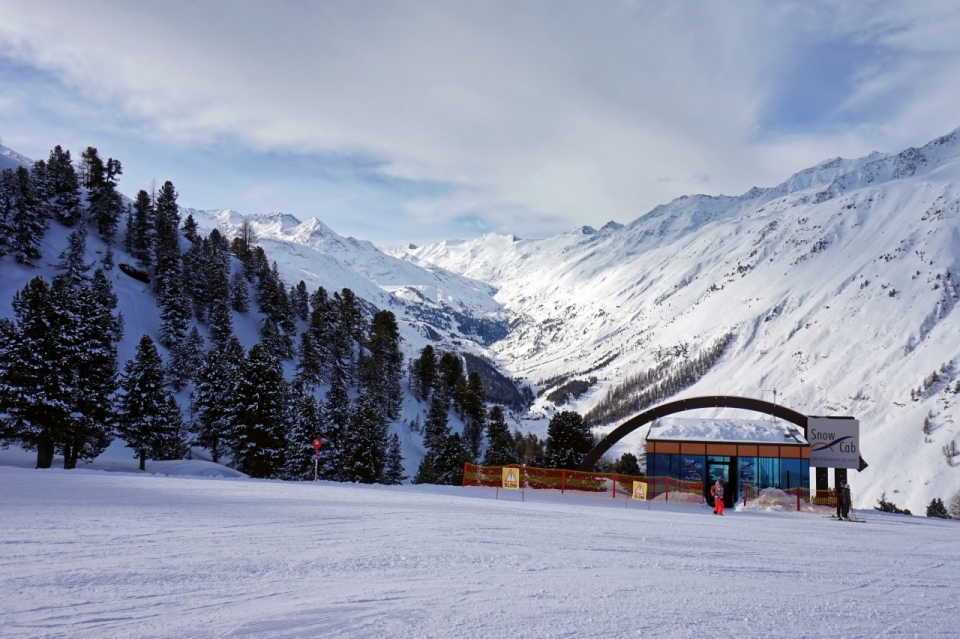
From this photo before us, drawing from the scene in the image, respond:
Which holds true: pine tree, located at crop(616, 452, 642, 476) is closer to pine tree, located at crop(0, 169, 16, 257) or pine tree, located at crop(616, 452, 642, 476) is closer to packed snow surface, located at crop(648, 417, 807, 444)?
packed snow surface, located at crop(648, 417, 807, 444)

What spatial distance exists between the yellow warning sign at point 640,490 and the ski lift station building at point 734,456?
8154mm

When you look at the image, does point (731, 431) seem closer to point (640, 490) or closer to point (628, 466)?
point (640, 490)

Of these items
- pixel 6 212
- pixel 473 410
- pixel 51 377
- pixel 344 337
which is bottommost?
pixel 473 410

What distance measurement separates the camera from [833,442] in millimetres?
39656

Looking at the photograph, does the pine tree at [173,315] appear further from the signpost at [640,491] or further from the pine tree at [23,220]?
the signpost at [640,491]

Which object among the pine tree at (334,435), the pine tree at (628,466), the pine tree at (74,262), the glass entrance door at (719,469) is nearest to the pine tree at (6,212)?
the pine tree at (74,262)

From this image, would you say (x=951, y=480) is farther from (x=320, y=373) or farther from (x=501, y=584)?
(x=501, y=584)

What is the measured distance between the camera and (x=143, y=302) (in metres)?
92.1

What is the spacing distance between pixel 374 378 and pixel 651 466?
56510 millimetres

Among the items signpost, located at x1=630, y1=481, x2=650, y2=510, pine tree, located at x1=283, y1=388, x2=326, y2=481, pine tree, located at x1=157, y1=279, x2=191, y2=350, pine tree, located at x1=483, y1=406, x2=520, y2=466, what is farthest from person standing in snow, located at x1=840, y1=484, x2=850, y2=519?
pine tree, located at x1=157, y1=279, x2=191, y2=350

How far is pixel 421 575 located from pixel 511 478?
22252mm

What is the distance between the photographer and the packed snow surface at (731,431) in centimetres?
4059

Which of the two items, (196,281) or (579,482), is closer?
(579,482)

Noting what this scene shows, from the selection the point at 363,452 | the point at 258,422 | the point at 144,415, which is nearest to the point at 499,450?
the point at 363,452
